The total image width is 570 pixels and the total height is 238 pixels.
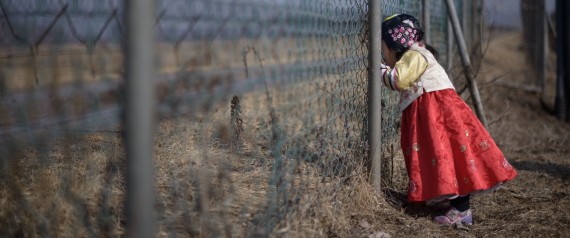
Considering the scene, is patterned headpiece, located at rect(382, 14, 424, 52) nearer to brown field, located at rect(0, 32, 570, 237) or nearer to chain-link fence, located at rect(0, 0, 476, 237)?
chain-link fence, located at rect(0, 0, 476, 237)

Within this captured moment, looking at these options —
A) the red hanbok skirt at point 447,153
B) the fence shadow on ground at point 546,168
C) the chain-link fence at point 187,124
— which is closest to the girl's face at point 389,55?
the chain-link fence at point 187,124

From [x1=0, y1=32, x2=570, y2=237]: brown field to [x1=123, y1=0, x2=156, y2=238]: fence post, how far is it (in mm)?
511

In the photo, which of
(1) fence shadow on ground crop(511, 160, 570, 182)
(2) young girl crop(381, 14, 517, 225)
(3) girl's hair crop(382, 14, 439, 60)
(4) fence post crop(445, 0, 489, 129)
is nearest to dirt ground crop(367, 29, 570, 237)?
(1) fence shadow on ground crop(511, 160, 570, 182)

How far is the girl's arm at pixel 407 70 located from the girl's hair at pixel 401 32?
0.11 meters

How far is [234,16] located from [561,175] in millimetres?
3238

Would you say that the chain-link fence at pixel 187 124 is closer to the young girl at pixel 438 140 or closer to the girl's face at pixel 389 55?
the girl's face at pixel 389 55

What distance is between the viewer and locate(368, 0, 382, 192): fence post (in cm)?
320

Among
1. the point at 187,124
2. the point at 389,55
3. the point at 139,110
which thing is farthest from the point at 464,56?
the point at 139,110

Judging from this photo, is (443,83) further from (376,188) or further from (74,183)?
(74,183)

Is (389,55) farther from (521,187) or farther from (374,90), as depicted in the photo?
(521,187)

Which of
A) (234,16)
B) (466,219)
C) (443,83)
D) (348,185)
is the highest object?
(234,16)

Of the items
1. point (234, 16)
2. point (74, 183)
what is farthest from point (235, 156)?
point (234, 16)

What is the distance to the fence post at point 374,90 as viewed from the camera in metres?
3.20

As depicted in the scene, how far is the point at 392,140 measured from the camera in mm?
4047
